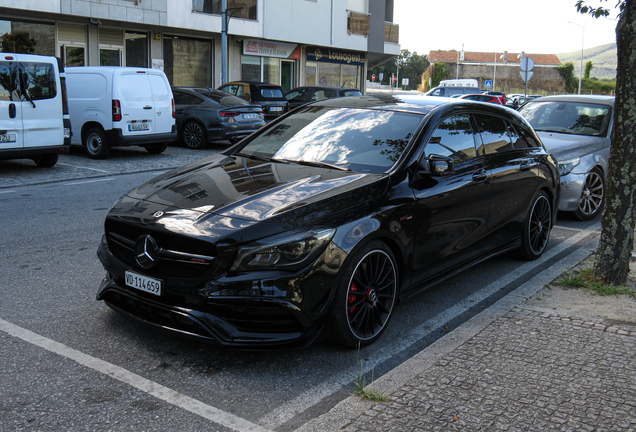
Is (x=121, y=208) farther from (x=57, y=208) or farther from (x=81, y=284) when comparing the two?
(x=57, y=208)

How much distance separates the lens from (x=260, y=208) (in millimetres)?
3848

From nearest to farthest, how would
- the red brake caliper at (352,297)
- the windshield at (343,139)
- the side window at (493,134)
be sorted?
the red brake caliper at (352,297) < the windshield at (343,139) < the side window at (493,134)

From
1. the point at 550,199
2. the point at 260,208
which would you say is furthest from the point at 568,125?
the point at 260,208

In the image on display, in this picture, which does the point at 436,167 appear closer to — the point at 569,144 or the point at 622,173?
the point at 622,173

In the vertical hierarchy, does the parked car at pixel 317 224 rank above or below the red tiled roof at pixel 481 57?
below

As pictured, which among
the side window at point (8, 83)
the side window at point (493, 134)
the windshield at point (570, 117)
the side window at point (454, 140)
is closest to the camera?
the side window at point (454, 140)

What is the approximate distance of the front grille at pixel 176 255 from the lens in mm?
3615

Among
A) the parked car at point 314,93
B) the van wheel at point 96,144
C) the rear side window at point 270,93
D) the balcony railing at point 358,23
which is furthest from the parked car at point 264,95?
the balcony railing at point 358,23

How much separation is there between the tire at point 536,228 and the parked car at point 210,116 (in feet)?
35.6

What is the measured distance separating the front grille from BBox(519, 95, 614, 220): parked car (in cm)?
607

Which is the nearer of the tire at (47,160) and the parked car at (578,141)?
the parked car at (578,141)

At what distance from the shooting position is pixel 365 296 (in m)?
4.05

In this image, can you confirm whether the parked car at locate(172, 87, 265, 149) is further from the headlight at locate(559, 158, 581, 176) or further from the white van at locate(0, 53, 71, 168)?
the headlight at locate(559, 158, 581, 176)

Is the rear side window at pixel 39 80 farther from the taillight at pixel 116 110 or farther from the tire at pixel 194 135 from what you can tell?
the tire at pixel 194 135
